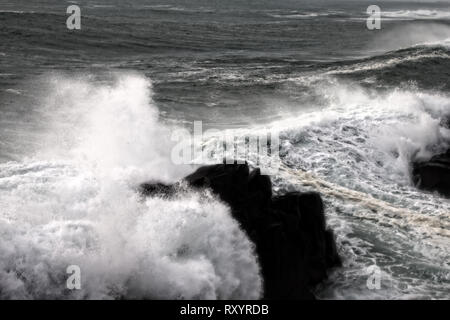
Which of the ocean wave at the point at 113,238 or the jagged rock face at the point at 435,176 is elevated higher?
the jagged rock face at the point at 435,176

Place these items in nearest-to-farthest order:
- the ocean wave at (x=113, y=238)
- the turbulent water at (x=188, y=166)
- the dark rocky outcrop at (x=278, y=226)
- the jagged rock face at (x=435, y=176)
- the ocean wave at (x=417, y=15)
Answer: the ocean wave at (x=113, y=238), the turbulent water at (x=188, y=166), the dark rocky outcrop at (x=278, y=226), the jagged rock face at (x=435, y=176), the ocean wave at (x=417, y=15)

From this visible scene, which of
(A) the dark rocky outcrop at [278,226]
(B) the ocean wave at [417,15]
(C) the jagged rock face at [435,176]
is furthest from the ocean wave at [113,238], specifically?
(B) the ocean wave at [417,15]

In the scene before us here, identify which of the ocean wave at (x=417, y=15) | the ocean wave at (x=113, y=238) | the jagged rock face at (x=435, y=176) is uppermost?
the ocean wave at (x=417, y=15)

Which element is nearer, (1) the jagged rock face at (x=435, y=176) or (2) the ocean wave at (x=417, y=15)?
(1) the jagged rock face at (x=435, y=176)

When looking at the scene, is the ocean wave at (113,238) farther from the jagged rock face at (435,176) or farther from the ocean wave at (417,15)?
the ocean wave at (417,15)

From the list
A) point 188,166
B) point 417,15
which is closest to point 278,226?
point 188,166

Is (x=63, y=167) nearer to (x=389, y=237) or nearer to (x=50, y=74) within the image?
(x=389, y=237)
